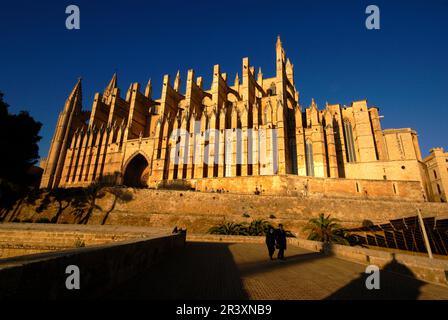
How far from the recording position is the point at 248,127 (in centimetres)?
3378

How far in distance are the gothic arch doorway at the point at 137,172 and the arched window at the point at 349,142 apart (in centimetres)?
Result: 3262

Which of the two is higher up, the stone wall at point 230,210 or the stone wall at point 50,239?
the stone wall at point 230,210

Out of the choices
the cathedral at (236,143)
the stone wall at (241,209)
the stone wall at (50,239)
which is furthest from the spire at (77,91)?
the stone wall at (50,239)

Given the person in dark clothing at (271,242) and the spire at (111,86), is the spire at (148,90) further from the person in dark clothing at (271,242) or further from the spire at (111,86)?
the person in dark clothing at (271,242)

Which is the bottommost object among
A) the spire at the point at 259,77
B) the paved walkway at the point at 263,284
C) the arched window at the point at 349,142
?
the paved walkway at the point at 263,284

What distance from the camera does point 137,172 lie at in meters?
38.9

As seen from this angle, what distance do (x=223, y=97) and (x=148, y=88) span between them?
1796 cm

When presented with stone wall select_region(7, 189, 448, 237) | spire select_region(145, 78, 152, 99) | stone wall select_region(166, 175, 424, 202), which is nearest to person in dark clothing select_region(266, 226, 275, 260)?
stone wall select_region(7, 189, 448, 237)

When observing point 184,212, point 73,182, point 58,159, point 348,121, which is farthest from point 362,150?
point 58,159

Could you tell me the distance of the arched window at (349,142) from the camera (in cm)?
3528

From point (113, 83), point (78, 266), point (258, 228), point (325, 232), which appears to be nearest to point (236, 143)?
point (258, 228)

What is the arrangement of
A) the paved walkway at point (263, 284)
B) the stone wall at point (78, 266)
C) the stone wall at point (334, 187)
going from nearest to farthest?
1. the stone wall at point (78, 266)
2. the paved walkway at point (263, 284)
3. the stone wall at point (334, 187)

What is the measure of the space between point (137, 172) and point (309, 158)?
27846 millimetres

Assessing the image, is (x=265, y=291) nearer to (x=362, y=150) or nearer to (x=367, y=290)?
(x=367, y=290)
